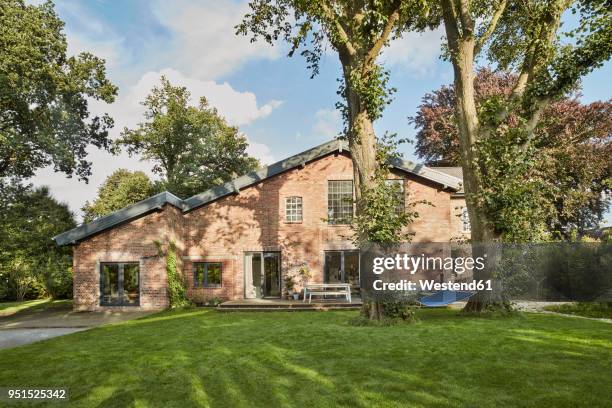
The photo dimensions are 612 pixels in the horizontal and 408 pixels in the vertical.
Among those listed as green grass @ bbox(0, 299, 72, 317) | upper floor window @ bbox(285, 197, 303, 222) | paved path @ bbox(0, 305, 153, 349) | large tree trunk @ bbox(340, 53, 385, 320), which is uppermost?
large tree trunk @ bbox(340, 53, 385, 320)

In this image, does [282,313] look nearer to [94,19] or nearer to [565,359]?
[565,359]

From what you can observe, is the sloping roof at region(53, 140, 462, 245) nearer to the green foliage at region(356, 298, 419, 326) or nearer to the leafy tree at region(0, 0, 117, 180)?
the leafy tree at region(0, 0, 117, 180)

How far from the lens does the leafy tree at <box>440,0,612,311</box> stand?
11.1m

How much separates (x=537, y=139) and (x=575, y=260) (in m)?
4.64

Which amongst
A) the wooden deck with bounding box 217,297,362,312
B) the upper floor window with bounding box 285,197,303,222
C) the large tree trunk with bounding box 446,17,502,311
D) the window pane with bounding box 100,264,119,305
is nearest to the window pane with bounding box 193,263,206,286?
the wooden deck with bounding box 217,297,362,312

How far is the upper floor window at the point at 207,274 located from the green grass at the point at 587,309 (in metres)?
12.9

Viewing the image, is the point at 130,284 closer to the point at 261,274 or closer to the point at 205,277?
the point at 205,277

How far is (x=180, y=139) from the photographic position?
104 ft

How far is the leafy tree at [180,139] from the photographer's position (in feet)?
103

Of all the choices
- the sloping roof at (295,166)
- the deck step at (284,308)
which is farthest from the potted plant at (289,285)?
the sloping roof at (295,166)

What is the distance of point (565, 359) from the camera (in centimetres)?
663

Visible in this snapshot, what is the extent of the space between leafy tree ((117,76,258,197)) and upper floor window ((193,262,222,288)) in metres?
13.9

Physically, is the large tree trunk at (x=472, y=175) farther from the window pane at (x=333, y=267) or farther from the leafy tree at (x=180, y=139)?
the leafy tree at (x=180, y=139)

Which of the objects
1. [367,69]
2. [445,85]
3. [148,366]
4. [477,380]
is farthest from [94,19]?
[445,85]
